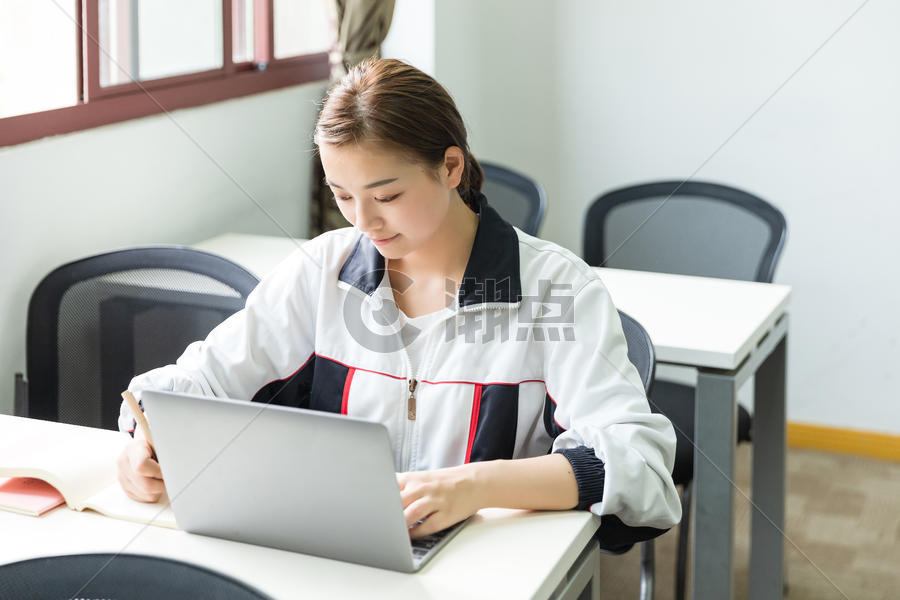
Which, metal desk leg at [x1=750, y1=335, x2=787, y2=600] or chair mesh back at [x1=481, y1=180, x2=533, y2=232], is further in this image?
chair mesh back at [x1=481, y1=180, x2=533, y2=232]

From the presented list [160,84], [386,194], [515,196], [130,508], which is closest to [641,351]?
[386,194]

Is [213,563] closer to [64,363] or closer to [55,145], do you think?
[64,363]

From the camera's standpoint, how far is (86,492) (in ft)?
3.65

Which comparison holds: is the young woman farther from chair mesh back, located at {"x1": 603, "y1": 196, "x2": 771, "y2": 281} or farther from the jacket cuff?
chair mesh back, located at {"x1": 603, "y1": 196, "x2": 771, "y2": 281}

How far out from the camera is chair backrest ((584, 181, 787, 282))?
2.19 m

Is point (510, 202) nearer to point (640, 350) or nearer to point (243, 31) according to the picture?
point (243, 31)

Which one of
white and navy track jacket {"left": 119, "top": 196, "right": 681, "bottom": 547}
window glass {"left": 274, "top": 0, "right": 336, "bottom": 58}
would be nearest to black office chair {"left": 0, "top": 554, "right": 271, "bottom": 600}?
white and navy track jacket {"left": 119, "top": 196, "right": 681, "bottom": 547}

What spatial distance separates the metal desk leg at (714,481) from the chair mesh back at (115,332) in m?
0.85

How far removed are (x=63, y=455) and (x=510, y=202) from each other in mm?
1531

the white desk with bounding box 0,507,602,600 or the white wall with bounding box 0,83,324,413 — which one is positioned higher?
the white wall with bounding box 0,83,324,413

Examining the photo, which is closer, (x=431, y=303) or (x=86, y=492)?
(x=86, y=492)

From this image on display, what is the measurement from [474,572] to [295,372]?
523 millimetres

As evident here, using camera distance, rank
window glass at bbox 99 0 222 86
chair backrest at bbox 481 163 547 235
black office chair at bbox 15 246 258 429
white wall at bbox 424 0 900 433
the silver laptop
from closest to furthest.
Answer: the silver laptop, black office chair at bbox 15 246 258 429, window glass at bbox 99 0 222 86, chair backrest at bbox 481 163 547 235, white wall at bbox 424 0 900 433

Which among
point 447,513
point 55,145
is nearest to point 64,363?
point 55,145
